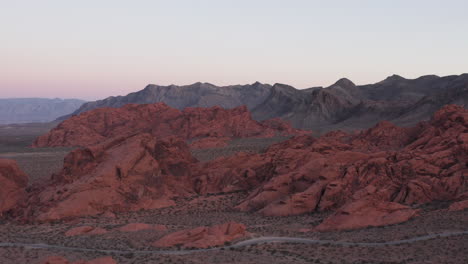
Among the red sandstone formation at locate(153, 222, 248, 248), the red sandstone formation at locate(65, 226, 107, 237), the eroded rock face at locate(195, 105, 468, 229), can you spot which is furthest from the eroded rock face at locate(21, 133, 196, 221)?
the red sandstone formation at locate(153, 222, 248, 248)

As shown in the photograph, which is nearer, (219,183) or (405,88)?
(219,183)

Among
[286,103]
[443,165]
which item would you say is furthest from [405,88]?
[443,165]

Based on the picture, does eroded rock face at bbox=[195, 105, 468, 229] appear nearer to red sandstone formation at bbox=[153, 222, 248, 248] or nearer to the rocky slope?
the rocky slope

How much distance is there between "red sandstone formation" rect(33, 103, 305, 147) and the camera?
Answer: 8919cm

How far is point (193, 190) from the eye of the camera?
4447cm

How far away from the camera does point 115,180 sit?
3912 centimetres

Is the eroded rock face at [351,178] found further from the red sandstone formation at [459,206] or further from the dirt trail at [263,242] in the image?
the dirt trail at [263,242]

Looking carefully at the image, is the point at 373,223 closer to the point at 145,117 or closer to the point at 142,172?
the point at 142,172

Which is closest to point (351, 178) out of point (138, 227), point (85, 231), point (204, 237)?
point (204, 237)

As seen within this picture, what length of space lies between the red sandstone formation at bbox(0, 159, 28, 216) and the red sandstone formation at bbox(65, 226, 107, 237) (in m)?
9.48

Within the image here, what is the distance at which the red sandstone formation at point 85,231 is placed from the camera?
30656mm

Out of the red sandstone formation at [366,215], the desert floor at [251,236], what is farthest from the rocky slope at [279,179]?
the desert floor at [251,236]

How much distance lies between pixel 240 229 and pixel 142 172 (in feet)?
48.4

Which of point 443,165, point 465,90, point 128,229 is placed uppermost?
point 465,90
